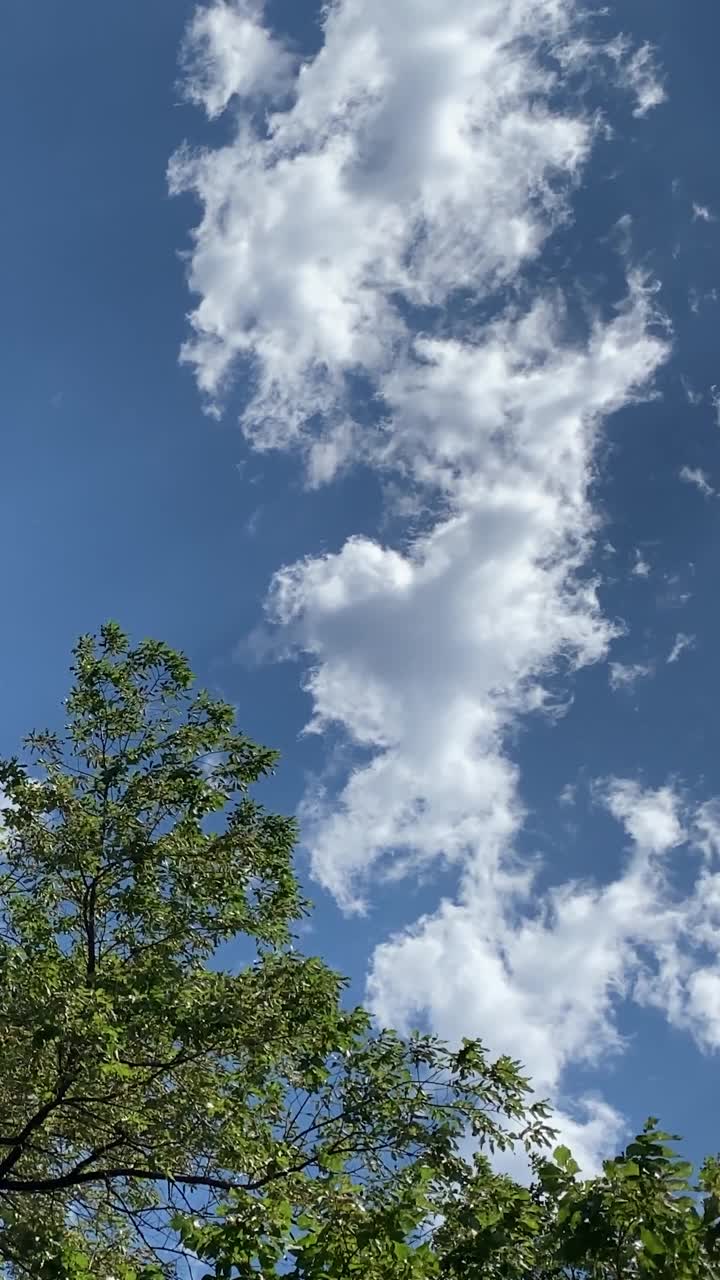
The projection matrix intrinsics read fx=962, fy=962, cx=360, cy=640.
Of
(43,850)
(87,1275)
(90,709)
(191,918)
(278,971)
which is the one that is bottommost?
(87,1275)

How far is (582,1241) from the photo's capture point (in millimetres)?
6625

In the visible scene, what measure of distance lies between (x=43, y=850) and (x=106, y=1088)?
4586mm

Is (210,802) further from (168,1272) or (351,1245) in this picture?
(351,1245)

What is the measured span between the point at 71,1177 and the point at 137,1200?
1.49m

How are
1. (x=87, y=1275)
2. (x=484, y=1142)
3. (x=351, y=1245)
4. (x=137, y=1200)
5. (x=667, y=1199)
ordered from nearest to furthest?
(x=667, y=1199)
(x=351, y=1245)
(x=87, y=1275)
(x=484, y=1142)
(x=137, y=1200)

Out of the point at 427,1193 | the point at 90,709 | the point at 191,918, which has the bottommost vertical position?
the point at 427,1193

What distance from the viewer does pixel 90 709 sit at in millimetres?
19234

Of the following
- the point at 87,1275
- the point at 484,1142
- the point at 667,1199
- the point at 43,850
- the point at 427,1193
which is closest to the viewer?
the point at 667,1199

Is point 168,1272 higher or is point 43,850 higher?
point 43,850

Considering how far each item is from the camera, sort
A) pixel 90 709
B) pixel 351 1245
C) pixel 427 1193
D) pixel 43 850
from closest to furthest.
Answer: pixel 351 1245
pixel 427 1193
pixel 43 850
pixel 90 709

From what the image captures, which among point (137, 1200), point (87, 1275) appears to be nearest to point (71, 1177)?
point (137, 1200)

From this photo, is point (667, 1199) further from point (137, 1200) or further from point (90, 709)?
point (90, 709)

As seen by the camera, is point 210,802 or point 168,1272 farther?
point 210,802

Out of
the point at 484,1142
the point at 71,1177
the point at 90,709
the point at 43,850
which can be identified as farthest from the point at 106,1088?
the point at 90,709
